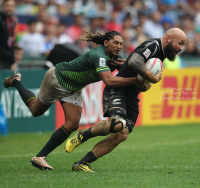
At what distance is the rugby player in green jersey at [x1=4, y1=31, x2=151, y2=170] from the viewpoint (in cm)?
604

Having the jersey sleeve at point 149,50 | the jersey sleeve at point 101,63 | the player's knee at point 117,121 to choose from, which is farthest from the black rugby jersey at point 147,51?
the player's knee at point 117,121

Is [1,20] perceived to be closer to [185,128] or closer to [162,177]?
[185,128]

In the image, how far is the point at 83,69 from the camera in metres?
6.19

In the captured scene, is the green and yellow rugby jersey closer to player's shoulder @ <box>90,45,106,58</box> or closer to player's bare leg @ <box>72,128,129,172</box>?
player's shoulder @ <box>90,45,106,58</box>

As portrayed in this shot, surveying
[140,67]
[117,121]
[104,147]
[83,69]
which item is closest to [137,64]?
[140,67]

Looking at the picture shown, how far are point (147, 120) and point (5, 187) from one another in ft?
25.0

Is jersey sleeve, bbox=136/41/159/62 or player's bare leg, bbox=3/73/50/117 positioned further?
player's bare leg, bbox=3/73/50/117

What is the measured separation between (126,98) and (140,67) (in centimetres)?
63

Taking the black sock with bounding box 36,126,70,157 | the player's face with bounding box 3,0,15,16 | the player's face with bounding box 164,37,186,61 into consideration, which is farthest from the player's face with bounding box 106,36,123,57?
the player's face with bounding box 3,0,15,16

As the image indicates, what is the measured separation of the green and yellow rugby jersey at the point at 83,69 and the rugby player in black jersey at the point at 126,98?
31 cm

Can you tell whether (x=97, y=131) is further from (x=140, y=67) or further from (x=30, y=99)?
(x=30, y=99)

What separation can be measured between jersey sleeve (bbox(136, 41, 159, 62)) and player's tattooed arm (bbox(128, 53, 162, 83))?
0.06m

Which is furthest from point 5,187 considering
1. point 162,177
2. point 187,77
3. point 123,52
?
point 123,52

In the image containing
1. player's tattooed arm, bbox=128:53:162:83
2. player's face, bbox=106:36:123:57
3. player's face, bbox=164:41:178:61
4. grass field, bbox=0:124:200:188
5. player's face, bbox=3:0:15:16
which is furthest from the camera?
player's face, bbox=3:0:15:16
